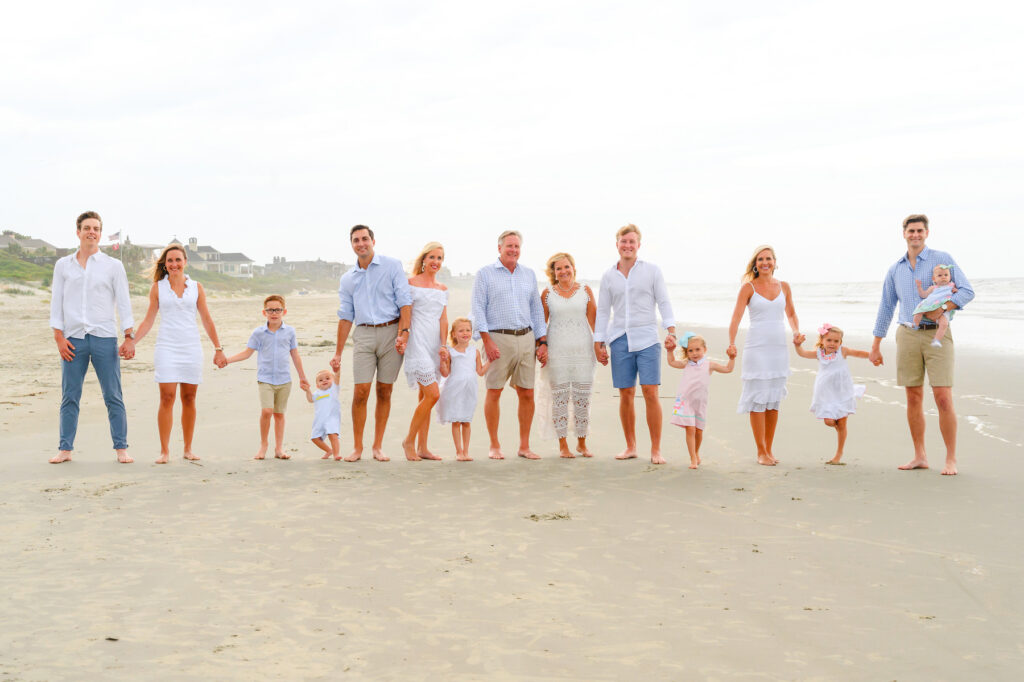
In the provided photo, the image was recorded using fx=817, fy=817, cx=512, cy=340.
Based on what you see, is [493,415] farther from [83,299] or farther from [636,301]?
[83,299]

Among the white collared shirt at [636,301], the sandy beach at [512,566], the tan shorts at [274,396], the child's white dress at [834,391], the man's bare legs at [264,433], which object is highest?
the white collared shirt at [636,301]

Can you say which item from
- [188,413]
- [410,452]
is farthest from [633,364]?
[188,413]

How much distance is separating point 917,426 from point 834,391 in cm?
65

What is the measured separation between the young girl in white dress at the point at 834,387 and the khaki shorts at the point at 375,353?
3251 millimetres

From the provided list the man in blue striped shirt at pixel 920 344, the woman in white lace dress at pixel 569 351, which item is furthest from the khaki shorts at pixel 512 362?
the man in blue striped shirt at pixel 920 344

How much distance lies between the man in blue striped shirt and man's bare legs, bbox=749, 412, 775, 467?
3.23ft

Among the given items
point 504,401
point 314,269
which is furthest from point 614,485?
point 314,269

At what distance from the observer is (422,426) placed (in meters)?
6.84

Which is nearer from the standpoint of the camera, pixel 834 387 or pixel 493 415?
pixel 834 387

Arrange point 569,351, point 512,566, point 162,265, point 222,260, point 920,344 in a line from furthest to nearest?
point 222,260 < point 569,351 < point 162,265 < point 920,344 < point 512,566

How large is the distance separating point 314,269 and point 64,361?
384 ft

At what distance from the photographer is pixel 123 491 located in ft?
17.6

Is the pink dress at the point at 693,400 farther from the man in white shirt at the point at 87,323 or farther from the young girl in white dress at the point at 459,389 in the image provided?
the man in white shirt at the point at 87,323

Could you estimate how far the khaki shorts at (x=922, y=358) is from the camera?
617cm
